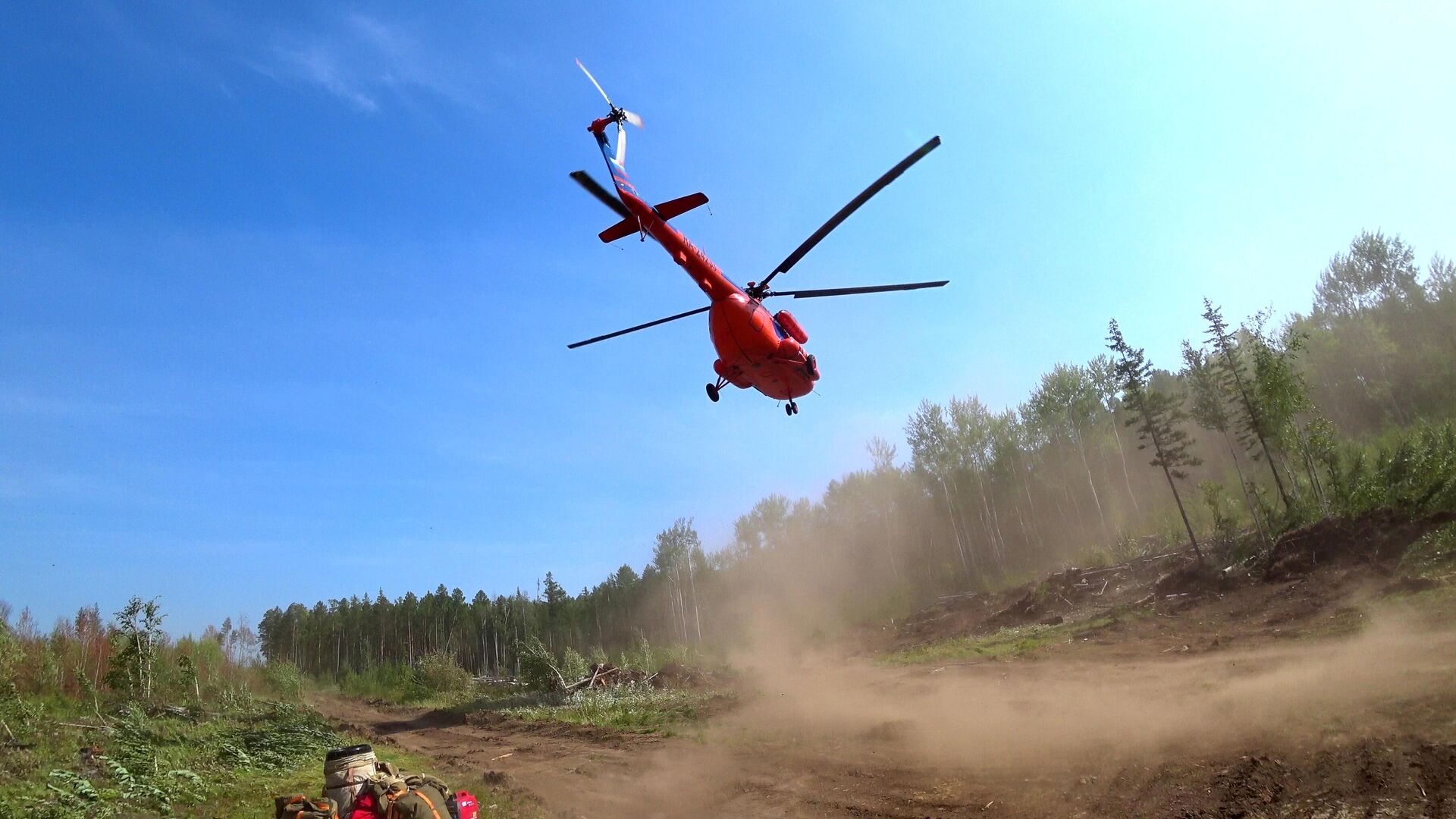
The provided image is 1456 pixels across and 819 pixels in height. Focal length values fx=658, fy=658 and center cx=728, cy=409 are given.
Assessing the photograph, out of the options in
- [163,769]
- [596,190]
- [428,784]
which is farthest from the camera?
[163,769]

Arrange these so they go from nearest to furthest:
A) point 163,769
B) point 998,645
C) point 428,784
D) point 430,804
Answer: point 430,804 < point 428,784 < point 163,769 < point 998,645

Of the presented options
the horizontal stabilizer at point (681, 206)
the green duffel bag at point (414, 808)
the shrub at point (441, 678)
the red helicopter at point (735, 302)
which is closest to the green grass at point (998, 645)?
the red helicopter at point (735, 302)

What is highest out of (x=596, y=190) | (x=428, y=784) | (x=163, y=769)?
(x=596, y=190)

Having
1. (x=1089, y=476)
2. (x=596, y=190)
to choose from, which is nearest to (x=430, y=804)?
(x=596, y=190)

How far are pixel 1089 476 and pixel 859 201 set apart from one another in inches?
1727

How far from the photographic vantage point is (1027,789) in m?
9.59

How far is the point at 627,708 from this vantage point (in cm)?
2539

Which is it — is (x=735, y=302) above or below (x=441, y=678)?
above

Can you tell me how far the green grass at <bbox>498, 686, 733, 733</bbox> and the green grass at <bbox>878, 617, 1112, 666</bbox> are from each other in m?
8.34

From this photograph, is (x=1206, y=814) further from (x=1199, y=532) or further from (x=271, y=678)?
(x=271, y=678)

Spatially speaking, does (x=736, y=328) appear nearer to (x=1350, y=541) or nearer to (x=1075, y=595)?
(x=1350, y=541)

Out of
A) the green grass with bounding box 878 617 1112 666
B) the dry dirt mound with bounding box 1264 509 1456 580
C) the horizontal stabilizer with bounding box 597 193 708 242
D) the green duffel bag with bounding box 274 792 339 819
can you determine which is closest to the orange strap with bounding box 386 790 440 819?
the green duffel bag with bounding box 274 792 339 819

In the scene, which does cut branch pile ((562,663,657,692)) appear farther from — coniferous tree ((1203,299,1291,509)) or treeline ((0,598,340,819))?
coniferous tree ((1203,299,1291,509))

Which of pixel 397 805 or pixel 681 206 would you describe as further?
pixel 681 206
